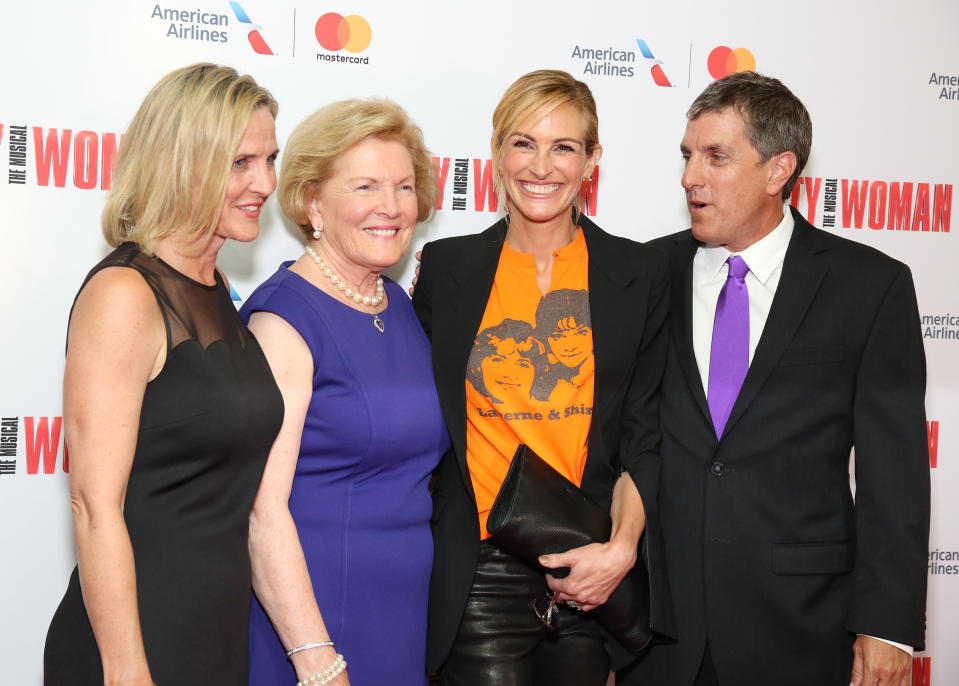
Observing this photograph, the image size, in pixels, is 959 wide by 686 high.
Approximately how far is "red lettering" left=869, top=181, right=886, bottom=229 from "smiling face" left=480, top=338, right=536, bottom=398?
1.86 metres

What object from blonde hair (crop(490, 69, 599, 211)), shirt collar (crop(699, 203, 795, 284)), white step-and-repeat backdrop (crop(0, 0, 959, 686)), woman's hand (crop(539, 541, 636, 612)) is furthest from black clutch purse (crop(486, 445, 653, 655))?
white step-and-repeat backdrop (crop(0, 0, 959, 686))

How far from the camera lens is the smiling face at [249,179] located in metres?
1.88

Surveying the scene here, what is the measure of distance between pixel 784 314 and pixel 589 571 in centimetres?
85

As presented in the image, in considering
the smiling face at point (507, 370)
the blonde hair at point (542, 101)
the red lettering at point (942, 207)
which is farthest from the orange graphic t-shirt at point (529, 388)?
the red lettering at point (942, 207)

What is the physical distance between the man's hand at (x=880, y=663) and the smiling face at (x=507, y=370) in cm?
110

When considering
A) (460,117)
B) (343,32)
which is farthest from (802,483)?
(343,32)

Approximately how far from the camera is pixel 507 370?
91.0 inches

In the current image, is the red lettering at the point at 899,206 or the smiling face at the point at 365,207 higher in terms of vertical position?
the red lettering at the point at 899,206

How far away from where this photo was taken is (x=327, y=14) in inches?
114

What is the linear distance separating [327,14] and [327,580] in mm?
1853

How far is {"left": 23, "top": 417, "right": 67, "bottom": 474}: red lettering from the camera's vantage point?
108 inches

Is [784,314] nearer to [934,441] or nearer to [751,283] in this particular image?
[751,283]

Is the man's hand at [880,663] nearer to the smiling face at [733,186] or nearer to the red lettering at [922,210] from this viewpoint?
the smiling face at [733,186]

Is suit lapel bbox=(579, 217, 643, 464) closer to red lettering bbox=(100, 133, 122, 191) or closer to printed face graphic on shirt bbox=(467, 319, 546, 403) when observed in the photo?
printed face graphic on shirt bbox=(467, 319, 546, 403)
